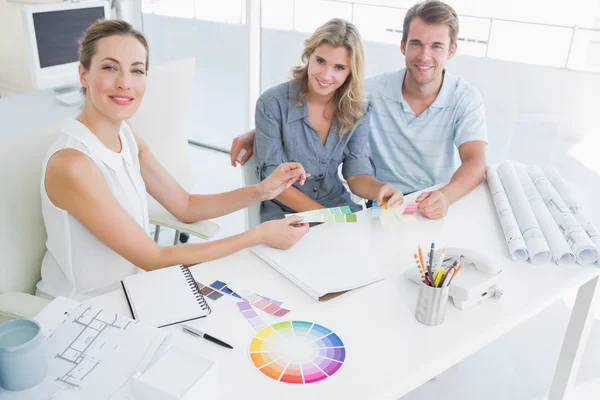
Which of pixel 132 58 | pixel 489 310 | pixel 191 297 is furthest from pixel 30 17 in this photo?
pixel 489 310

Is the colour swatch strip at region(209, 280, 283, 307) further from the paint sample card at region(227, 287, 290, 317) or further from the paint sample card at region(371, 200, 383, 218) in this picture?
the paint sample card at region(371, 200, 383, 218)

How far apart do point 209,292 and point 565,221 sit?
107cm

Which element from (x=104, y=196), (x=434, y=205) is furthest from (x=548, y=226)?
(x=104, y=196)

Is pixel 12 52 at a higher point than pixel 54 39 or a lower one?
lower

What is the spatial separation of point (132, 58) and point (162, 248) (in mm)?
540

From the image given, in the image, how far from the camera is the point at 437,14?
2.11 metres

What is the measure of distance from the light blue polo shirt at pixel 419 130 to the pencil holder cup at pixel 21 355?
1.59 m

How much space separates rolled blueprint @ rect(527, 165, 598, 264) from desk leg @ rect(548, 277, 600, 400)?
0.41 ft

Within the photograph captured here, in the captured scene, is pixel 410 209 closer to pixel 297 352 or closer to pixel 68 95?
pixel 297 352

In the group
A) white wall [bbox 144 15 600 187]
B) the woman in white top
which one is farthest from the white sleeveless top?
white wall [bbox 144 15 600 187]

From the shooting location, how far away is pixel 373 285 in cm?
140

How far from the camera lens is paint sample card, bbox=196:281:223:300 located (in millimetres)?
1319

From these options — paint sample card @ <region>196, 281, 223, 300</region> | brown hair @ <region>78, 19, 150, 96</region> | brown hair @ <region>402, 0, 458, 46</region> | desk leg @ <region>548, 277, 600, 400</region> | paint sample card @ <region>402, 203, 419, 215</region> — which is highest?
brown hair @ <region>402, 0, 458, 46</region>

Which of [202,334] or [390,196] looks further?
[390,196]
